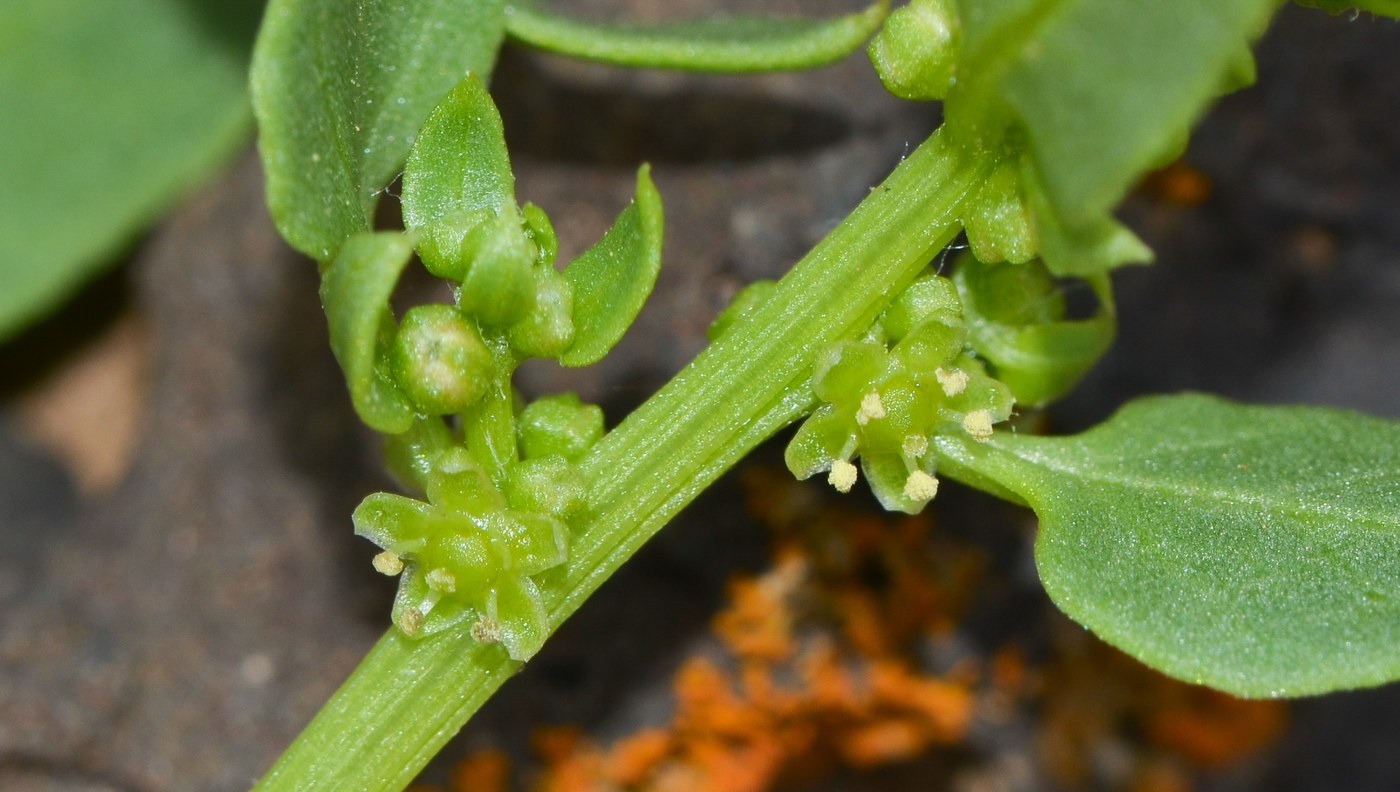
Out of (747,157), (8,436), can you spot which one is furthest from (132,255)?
(747,157)

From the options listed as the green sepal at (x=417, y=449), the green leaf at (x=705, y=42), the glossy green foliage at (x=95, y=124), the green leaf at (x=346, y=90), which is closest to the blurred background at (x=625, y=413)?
the glossy green foliage at (x=95, y=124)

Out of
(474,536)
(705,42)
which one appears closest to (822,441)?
(474,536)

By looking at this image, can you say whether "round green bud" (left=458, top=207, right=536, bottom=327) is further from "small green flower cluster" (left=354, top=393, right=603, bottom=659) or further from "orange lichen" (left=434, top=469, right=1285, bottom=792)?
"orange lichen" (left=434, top=469, right=1285, bottom=792)

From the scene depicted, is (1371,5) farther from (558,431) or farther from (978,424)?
(558,431)

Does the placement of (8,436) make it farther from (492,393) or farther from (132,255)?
(492,393)

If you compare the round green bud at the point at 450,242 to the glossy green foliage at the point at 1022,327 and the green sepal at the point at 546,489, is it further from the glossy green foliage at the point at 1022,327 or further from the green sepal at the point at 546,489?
the glossy green foliage at the point at 1022,327
